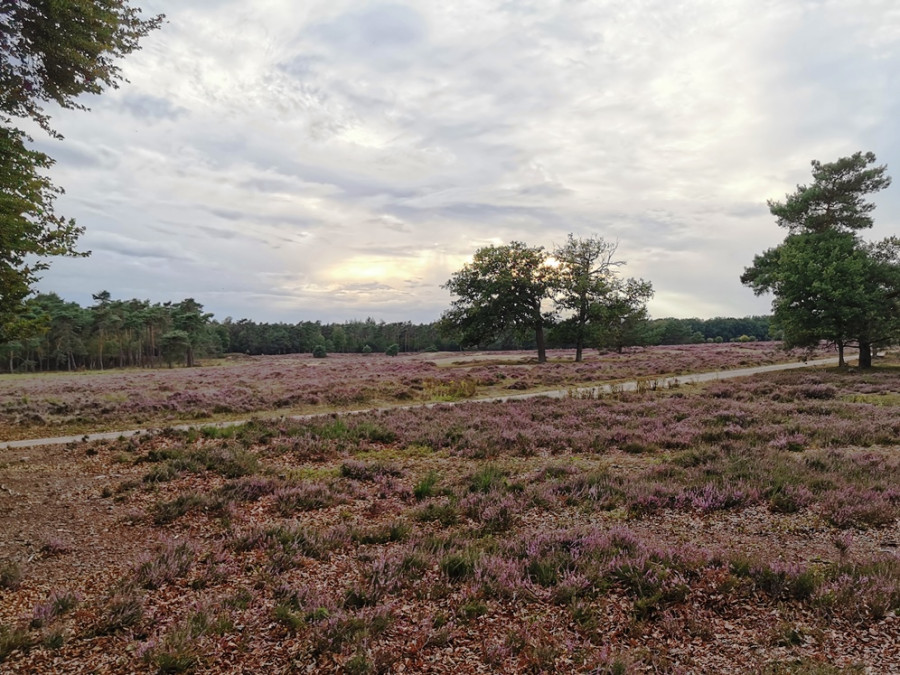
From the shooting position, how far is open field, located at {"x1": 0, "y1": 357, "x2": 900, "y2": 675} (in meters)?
4.28

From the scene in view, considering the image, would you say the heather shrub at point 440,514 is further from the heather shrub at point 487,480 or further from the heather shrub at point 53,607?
the heather shrub at point 53,607

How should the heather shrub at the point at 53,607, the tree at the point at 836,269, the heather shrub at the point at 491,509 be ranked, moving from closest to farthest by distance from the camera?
1. the heather shrub at the point at 53,607
2. the heather shrub at the point at 491,509
3. the tree at the point at 836,269

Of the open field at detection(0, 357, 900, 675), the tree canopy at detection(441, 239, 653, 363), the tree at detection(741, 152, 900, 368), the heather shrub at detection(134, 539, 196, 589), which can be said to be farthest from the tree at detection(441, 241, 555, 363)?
the heather shrub at detection(134, 539, 196, 589)

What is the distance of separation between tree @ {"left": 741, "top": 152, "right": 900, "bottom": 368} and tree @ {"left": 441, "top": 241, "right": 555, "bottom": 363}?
68.0ft

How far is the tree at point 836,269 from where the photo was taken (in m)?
26.4

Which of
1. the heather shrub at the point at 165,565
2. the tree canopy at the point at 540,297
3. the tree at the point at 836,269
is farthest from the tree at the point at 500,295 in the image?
the heather shrub at the point at 165,565

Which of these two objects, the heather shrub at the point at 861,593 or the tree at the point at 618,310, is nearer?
the heather shrub at the point at 861,593

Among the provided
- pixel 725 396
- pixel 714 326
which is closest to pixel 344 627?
pixel 725 396

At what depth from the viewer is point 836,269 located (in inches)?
1042

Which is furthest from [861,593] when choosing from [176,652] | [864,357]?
[864,357]

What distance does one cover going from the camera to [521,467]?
417 inches

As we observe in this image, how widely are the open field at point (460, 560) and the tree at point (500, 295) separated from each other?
35367 millimetres

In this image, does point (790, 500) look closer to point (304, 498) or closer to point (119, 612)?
point (304, 498)

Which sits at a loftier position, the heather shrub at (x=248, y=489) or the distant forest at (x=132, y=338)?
the distant forest at (x=132, y=338)
